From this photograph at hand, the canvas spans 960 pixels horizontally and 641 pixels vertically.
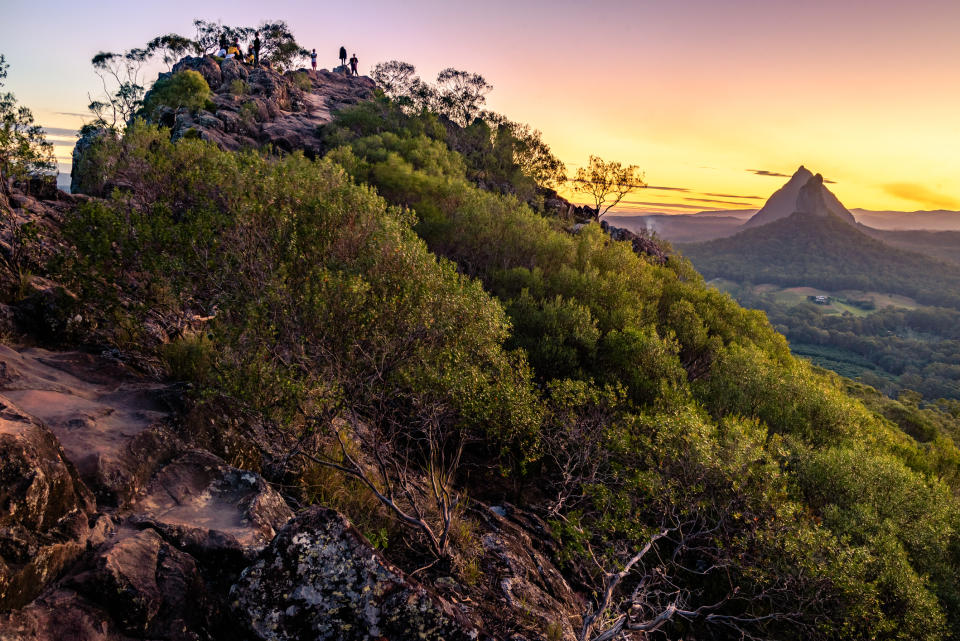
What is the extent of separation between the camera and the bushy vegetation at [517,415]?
15875 mm


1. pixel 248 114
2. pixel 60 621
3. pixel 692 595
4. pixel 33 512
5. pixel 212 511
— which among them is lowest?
pixel 692 595

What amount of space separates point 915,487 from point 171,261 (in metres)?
42.5

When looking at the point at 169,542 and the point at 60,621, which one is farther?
the point at 169,542

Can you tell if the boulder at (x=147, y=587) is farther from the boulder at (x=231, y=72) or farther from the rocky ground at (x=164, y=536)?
the boulder at (x=231, y=72)

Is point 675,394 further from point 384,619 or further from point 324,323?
point 384,619

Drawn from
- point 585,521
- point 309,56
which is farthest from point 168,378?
point 309,56

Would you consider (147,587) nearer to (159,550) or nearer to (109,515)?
(159,550)

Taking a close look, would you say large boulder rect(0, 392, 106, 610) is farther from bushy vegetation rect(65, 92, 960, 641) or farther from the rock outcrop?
the rock outcrop

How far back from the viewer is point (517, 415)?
761 inches

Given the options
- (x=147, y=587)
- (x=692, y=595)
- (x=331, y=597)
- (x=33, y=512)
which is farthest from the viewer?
(x=692, y=595)

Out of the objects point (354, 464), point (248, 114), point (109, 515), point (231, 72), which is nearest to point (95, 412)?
point (109, 515)

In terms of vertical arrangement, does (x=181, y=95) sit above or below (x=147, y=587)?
above

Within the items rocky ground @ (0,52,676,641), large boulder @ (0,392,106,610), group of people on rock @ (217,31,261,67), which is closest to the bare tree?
rocky ground @ (0,52,676,641)

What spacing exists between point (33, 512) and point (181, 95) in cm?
9580
